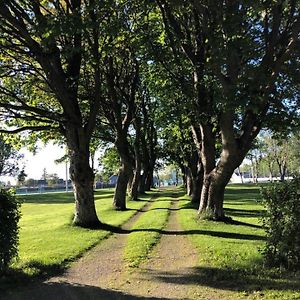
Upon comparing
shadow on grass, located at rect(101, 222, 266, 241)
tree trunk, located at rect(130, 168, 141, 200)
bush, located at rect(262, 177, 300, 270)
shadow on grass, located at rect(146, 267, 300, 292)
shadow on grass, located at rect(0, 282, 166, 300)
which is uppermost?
tree trunk, located at rect(130, 168, 141, 200)

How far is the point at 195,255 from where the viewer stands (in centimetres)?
1091

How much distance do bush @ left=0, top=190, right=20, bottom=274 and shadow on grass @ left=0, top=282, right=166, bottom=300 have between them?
2.63ft

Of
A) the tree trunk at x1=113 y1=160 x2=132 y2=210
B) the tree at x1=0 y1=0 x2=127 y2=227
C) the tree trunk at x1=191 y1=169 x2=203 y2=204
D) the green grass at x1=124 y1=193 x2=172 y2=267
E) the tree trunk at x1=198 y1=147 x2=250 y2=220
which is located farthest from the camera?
the tree trunk at x1=191 y1=169 x2=203 y2=204

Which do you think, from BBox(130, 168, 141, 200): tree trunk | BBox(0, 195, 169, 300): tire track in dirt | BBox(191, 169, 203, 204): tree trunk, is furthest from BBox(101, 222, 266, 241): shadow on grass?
BBox(130, 168, 141, 200): tree trunk

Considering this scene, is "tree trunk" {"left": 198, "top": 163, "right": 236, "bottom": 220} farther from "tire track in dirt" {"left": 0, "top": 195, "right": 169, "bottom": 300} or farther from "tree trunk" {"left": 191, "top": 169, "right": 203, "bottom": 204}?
"tree trunk" {"left": 191, "top": 169, "right": 203, "bottom": 204}

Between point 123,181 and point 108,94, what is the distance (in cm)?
518

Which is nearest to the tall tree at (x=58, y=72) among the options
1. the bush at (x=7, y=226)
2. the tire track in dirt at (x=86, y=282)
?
the tire track in dirt at (x=86, y=282)

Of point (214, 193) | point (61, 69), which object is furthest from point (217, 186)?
point (61, 69)

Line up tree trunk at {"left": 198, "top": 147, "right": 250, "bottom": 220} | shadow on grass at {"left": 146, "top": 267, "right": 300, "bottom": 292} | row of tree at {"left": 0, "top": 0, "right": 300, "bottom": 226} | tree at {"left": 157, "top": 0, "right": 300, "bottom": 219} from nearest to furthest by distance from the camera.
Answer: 1. shadow on grass at {"left": 146, "top": 267, "right": 300, "bottom": 292}
2. tree at {"left": 157, "top": 0, "right": 300, "bottom": 219}
3. row of tree at {"left": 0, "top": 0, "right": 300, "bottom": 226}
4. tree trunk at {"left": 198, "top": 147, "right": 250, "bottom": 220}

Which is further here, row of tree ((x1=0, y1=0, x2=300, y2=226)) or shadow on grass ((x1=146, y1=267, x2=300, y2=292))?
row of tree ((x1=0, y1=0, x2=300, y2=226))

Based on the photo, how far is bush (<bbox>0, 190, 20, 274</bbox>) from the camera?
8258 millimetres

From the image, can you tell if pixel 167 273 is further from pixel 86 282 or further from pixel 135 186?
pixel 135 186

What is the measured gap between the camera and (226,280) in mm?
8328

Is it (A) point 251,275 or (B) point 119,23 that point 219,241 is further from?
(B) point 119,23
